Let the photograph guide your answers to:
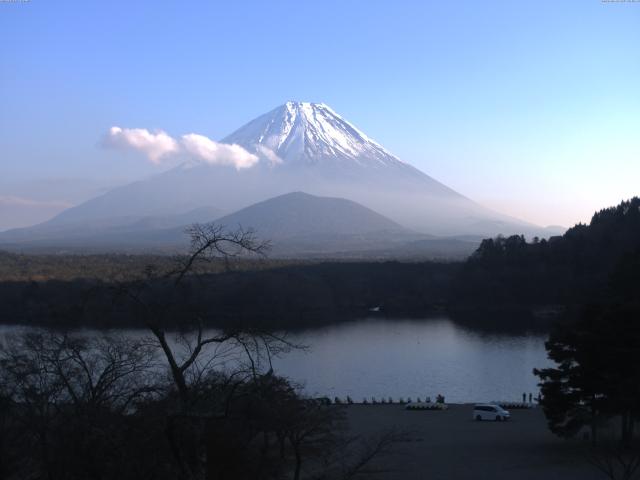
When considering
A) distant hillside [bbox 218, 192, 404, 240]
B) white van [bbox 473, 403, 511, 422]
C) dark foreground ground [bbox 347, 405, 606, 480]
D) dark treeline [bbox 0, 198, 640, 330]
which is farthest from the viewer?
distant hillside [bbox 218, 192, 404, 240]

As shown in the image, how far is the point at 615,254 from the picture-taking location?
26766mm

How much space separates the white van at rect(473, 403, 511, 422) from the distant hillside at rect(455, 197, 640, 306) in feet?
50.8

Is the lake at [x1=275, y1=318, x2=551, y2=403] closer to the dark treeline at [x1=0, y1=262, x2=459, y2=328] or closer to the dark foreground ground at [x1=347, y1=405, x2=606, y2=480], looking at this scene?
the dark foreground ground at [x1=347, y1=405, x2=606, y2=480]

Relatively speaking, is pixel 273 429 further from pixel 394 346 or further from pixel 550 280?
pixel 550 280

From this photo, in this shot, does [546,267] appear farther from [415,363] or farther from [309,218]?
[309,218]

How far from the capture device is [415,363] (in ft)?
48.6

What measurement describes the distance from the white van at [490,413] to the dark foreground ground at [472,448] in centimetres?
12

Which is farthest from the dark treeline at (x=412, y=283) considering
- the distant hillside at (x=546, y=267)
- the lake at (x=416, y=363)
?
the lake at (x=416, y=363)

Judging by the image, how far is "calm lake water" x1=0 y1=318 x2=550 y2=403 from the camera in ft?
40.6

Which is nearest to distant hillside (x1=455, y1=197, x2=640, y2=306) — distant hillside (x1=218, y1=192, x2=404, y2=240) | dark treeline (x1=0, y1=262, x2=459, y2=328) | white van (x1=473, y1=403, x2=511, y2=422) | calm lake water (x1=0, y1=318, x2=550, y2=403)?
dark treeline (x1=0, y1=262, x2=459, y2=328)

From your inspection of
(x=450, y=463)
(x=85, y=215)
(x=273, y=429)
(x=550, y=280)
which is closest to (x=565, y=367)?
(x=450, y=463)

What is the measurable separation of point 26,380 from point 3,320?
16.3 meters

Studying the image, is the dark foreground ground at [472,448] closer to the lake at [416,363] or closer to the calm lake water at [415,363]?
the calm lake water at [415,363]

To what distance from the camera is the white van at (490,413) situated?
937 cm
